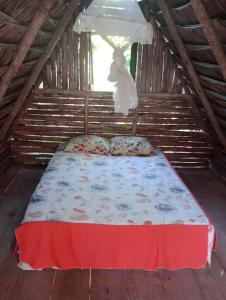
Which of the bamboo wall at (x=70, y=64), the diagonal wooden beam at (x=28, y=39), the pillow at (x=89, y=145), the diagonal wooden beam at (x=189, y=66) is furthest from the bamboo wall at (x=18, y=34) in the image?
the diagonal wooden beam at (x=189, y=66)

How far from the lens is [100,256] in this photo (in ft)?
7.66

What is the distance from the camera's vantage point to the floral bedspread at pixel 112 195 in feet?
7.81

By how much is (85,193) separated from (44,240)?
0.62 meters

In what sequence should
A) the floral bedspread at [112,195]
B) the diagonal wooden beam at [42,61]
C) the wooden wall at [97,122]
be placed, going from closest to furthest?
the floral bedspread at [112,195], the diagonal wooden beam at [42,61], the wooden wall at [97,122]

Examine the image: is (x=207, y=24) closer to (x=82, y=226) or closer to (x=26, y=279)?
(x=82, y=226)

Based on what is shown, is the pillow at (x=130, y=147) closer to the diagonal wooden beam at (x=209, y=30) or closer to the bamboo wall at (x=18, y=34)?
the bamboo wall at (x=18, y=34)

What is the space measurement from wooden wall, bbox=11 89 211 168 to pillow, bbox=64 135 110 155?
1.18 feet

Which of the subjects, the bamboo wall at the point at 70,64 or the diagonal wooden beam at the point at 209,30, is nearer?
the diagonal wooden beam at the point at 209,30

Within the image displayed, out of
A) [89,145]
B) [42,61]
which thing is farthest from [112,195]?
[42,61]

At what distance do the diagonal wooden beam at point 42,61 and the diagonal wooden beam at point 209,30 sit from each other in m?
1.44

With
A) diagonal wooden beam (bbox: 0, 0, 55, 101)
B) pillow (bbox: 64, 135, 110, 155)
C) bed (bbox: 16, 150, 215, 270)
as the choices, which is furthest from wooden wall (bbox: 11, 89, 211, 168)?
bed (bbox: 16, 150, 215, 270)

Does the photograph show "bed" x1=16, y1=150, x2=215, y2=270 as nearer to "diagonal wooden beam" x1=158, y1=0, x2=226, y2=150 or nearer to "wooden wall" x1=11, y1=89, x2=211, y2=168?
"diagonal wooden beam" x1=158, y1=0, x2=226, y2=150

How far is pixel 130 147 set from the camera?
13.5ft

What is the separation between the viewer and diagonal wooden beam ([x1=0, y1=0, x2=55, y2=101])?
2.51m
